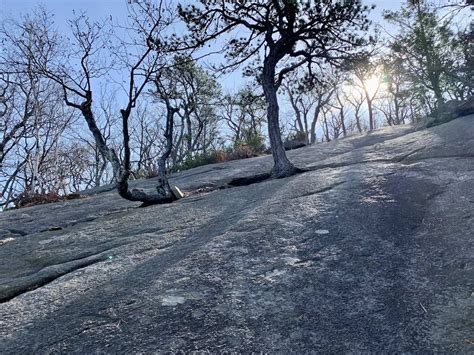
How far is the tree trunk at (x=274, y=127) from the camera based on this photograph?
8828 mm

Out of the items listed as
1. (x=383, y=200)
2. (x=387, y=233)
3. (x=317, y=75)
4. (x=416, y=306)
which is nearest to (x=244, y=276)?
(x=416, y=306)

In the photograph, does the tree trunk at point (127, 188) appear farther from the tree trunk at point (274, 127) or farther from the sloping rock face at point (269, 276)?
the tree trunk at point (274, 127)

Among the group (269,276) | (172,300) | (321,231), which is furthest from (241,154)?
(172,300)

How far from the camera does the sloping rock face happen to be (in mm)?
2479

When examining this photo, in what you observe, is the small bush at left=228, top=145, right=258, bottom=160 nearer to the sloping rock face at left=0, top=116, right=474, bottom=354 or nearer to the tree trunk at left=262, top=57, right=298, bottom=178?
the tree trunk at left=262, top=57, right=298, bottom=178

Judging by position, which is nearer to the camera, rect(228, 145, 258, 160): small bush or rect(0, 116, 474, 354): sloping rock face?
rect(0, 116, 474, 354): sloping rock face

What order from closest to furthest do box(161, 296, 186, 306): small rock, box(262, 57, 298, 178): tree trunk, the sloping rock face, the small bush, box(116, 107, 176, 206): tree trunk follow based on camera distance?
the sloping rock face, box(161, 296, 186, 306): small rock, box(116, 107, 176, 206): tree trunk, box(262, 57, 298, 178): tree trunk, the small bush

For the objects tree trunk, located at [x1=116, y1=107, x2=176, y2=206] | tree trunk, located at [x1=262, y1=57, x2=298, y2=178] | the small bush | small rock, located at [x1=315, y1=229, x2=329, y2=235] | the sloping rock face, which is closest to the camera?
the sloping rock face

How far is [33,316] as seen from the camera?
305cm

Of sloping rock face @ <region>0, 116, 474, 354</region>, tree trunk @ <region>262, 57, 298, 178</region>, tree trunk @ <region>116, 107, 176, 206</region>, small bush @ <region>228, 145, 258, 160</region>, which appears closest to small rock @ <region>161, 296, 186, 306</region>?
sloping rock face @ <region>0, 116, 474, 354</region>

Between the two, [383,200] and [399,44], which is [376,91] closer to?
[399,44]

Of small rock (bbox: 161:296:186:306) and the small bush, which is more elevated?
the small bush

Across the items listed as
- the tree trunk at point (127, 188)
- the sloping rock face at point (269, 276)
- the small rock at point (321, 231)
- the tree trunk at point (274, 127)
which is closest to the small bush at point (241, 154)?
the tree trunk at point (274, 127)

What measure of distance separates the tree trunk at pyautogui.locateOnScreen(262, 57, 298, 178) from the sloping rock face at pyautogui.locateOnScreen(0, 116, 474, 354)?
253 cm
